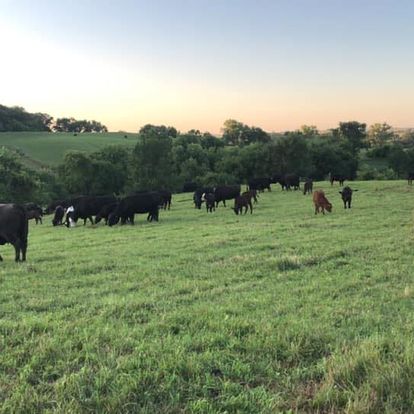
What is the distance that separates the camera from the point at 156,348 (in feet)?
18.8

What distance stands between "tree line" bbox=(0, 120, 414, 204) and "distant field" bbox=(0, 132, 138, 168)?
60.2 ft

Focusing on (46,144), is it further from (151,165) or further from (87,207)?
(87,207)

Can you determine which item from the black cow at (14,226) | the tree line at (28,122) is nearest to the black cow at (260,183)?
the black cow at (14,226)

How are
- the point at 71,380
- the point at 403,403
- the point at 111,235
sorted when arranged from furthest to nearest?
the point at 111,235 → the point at 71,380 → the point at 403,403

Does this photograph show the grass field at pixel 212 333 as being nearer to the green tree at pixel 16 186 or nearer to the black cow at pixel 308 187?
the black cow at pixel 308 187

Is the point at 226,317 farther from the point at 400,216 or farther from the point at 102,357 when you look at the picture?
the point at 400,216

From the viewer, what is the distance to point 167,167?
62.2 m

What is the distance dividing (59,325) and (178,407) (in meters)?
3.08

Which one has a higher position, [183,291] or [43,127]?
[43,127]

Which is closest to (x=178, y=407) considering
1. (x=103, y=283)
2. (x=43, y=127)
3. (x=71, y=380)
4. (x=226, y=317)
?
(x=71, y=380)

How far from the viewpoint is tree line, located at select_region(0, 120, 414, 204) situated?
2416 inches

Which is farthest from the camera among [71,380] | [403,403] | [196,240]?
[196,240]

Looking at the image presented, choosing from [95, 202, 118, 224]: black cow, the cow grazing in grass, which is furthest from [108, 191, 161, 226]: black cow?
the cow grazing in grass

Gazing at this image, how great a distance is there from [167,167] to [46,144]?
66289 millimetres
